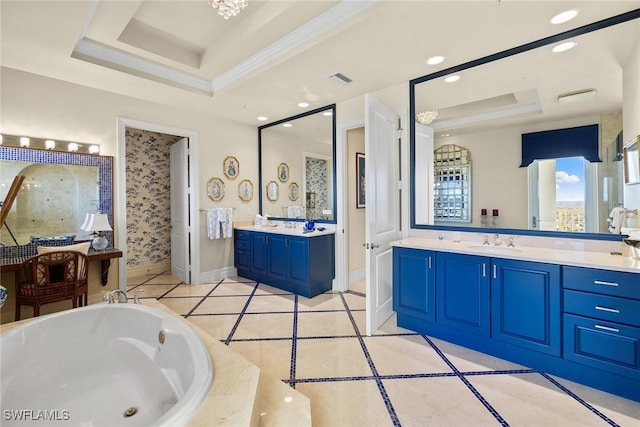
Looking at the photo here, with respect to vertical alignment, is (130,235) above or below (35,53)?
below

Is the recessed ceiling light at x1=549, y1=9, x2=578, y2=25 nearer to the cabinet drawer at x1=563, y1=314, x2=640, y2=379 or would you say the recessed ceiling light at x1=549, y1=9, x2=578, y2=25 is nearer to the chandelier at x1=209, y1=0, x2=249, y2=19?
the cabinet drawer at x1=563, y1=314, x2=640, y2=379

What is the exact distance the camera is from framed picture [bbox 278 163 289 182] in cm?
475

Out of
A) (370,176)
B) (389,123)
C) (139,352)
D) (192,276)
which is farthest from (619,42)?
(192,276)

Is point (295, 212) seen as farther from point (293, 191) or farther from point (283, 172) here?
point (283, 172)

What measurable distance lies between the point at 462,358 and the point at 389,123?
2.26 m

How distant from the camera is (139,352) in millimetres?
2014

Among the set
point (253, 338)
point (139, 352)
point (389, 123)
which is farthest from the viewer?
point (389, 123)

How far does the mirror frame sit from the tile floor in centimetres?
108

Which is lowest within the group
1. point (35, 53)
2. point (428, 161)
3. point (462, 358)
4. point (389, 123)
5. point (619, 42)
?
point (462, 358)

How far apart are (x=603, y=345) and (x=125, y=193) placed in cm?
479

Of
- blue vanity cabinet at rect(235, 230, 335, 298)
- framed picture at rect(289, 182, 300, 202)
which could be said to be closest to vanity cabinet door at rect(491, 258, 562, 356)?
blue vanity cabinet at rect(235, 230, 335, 298)

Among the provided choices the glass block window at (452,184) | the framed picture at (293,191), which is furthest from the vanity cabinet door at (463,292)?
the framed picture at (293,191)

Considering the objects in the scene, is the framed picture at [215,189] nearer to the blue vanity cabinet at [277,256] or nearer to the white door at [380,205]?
the blue vanity cabinet at [277,256]

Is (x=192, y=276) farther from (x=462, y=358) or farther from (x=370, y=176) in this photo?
(x=462, y=358)
